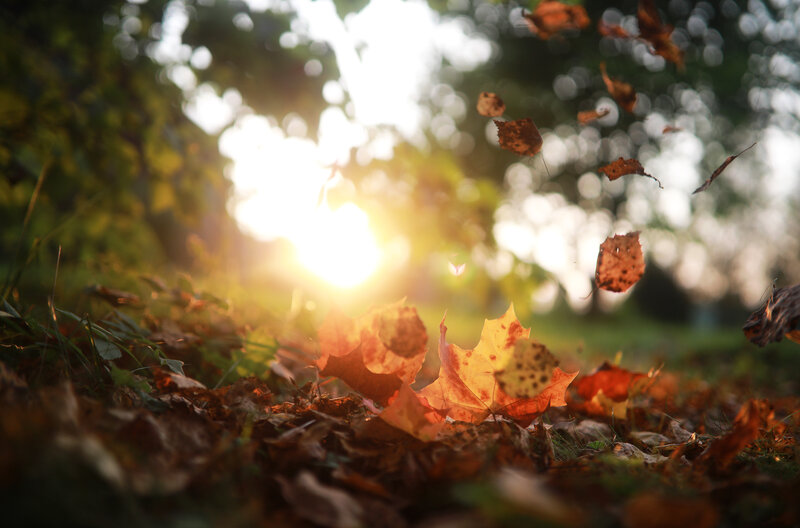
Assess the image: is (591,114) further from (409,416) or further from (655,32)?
(409,416)

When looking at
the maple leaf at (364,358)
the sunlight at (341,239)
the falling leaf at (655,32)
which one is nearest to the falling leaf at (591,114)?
the falling leaf at (655,32)

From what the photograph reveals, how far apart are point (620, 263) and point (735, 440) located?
413mm

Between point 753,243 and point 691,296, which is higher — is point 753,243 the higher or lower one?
the higher one

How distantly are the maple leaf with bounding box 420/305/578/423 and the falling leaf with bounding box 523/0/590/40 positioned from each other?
27.2 inches

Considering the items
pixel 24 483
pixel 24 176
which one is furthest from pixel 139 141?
pixel 24 483

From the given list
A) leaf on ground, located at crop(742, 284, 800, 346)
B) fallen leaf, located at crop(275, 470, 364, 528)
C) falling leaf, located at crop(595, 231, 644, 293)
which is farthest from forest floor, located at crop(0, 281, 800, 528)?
falling leaf, located at crop(595, 231, 644, 293)

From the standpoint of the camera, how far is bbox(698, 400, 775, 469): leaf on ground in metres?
0.95

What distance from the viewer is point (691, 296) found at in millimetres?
21344

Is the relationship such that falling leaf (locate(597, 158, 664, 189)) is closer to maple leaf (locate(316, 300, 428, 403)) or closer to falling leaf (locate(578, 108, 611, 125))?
falling leaf (locate(578, 108, 611, 125))

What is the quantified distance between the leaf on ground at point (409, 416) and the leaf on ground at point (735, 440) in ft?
1.91

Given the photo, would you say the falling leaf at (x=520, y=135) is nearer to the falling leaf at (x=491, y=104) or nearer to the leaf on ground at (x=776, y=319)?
the falling leaf at (x=491, y=104)

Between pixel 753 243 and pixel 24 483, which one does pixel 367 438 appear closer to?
pixel 24 483

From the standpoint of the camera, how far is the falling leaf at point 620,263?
1.08m

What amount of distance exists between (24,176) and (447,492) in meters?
2.17
